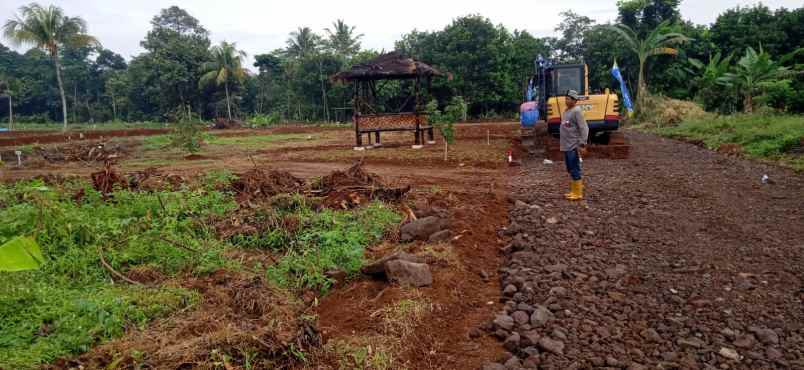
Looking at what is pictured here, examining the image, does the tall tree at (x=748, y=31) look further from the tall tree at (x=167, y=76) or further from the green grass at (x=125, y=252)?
the tall tree at (x=167, y=76)

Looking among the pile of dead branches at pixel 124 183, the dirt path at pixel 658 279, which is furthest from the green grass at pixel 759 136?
the pile of dead branches at pixel 124 183

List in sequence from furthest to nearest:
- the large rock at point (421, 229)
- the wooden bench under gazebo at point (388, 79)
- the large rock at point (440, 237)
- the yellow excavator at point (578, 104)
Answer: the wooden bench under gazebo at point (388, 79)
the yellow excavator at point (578, 104)
the large rock at point (421, 229)
the large rock at point (440, 237)

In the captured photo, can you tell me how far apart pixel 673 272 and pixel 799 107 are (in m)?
28.6

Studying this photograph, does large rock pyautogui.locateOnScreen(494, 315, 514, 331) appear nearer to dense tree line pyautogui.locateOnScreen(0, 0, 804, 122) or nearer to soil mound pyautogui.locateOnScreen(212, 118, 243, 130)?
dense tree line pyautogui.locateOnScreen(0, 0, 804, 122)

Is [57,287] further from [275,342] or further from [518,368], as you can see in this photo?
[518,368]

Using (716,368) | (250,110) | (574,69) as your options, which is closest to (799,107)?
(574,69)

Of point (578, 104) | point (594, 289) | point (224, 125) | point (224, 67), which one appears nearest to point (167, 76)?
point (224, 67)

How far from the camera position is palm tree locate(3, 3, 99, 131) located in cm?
2838

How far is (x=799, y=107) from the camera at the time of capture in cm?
2634

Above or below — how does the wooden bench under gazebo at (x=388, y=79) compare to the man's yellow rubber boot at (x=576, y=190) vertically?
above

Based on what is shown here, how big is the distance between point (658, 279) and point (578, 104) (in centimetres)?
995

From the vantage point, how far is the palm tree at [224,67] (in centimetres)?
4147

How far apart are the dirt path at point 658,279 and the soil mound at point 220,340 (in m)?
1.43

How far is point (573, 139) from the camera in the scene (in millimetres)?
7895
